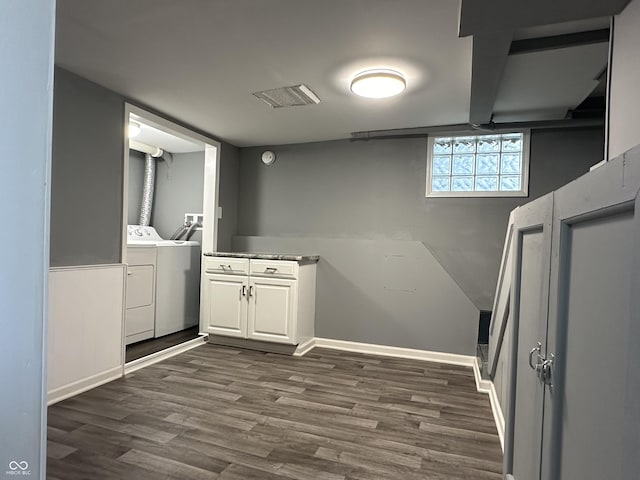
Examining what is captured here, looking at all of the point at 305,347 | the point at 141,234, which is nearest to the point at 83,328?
the point at 305,347

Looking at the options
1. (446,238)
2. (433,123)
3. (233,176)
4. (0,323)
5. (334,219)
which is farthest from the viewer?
(233,176)

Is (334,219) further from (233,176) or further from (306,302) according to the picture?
(233,176)

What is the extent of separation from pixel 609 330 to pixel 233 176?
157 inches

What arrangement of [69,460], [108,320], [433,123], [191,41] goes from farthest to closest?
[433,123]
[108,320]
[191,41]
[69,460]

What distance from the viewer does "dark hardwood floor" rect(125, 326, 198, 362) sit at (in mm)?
3295

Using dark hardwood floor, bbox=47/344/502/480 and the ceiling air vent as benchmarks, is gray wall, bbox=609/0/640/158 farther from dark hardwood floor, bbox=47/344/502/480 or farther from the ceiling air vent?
the ceiling air vent

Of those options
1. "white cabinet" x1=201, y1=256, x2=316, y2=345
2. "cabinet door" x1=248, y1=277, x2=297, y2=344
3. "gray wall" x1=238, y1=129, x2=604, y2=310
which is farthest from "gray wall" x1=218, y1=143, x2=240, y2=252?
"cabinet door" x1=248, y1=277, x2=297, y2=344

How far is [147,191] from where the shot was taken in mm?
4695

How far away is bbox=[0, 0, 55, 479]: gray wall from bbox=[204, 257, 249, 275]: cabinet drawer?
315 centimetres

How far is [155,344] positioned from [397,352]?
95.5 inches

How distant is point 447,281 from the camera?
3391 millimetres

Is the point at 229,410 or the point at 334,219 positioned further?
the point at 334,219

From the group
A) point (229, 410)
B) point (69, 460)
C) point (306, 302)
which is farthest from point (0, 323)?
point (306, 302)

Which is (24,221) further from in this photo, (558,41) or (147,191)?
(147,191)
